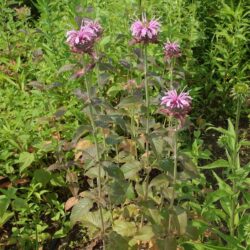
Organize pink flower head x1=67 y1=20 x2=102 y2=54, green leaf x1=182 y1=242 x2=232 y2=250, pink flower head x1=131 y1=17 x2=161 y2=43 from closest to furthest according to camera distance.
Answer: green leaf x1=182 y1=242 x2=232 y2=250, pink flower head x1=67 y1=20 x2=102 y2=54, pink flower head x1=131 y1=17 x2=161 y2=43

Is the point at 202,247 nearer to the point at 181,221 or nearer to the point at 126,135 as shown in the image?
the point at 181,221

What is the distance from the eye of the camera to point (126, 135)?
12.0 feet

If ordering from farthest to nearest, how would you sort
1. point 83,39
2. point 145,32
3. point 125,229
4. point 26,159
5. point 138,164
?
point 26,159, point 125,229, point 138,164, point 145,32, point 83,39

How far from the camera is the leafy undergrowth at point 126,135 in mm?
2199

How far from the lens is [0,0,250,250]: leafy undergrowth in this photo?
7.22 feet

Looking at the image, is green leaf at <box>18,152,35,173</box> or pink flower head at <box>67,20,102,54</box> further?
green leaf at <box>18,152,35,173</box>

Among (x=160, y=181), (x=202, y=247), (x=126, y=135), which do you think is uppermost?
(x=126, y=135)

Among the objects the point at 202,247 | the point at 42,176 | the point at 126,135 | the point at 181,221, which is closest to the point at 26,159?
the point at 42,176

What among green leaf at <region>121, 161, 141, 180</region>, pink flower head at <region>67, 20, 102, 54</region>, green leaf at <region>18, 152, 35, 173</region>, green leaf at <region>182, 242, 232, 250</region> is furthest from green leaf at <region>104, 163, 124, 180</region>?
green leaf at <region>18, 152, 35, 173</region>

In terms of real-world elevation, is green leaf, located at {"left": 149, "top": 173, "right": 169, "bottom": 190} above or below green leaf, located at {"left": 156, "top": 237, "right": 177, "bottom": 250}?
above

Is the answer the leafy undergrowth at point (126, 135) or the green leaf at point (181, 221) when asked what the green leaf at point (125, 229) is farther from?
the green leaf at point (181, 221)

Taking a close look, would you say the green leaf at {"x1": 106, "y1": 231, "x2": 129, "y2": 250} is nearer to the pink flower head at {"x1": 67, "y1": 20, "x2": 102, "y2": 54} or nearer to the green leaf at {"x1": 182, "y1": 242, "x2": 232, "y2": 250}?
the green leaf at {"x1": 182, "y1": 242, "x2": 232, "y2": 250}

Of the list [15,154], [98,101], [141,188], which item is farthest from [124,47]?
[98,101]

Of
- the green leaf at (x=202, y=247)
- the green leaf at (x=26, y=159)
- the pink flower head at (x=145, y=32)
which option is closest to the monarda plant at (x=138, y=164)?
the pink flower head at (x=145, y=32)
